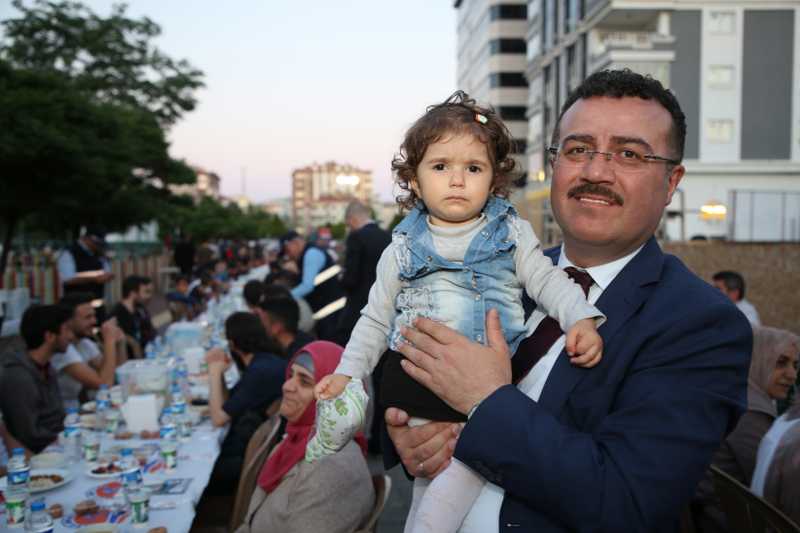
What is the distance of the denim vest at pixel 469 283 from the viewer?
2.05m

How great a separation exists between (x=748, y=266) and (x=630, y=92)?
11459mm

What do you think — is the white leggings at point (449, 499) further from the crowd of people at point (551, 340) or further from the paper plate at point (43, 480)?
the paper plate at point (43, 480)

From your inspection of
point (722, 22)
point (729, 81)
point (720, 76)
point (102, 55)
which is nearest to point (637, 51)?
point (720, 76)

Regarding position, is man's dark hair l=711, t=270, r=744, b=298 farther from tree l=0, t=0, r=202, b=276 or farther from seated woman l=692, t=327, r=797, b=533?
tree l=0, t=0, r=202, b=276

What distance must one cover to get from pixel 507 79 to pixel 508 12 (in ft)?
20.7

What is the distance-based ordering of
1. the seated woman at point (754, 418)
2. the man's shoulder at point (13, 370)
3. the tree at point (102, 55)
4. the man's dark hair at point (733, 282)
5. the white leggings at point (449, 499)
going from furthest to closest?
the tree at point (102, 55)
the man's dark hair at point (733, 282)
the man's shoulder at point (13, 370)
the seated woman at point (754, 418)
the white leggings at point (449, 499)

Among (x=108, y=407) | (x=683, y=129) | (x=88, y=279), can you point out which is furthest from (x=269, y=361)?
(x=88, y=279)

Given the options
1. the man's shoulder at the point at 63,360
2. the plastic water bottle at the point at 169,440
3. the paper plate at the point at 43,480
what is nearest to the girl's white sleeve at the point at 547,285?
the plastic water bottle at the point at 169,440

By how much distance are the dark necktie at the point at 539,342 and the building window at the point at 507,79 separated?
6380 cm

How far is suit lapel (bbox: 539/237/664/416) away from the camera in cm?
177

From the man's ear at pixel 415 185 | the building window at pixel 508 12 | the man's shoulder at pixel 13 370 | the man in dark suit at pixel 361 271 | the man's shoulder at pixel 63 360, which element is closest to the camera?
the man's ear at pixel 415 185

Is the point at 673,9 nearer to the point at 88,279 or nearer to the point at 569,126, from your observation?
the point at 88,279

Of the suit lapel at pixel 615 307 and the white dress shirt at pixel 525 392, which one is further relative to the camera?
the white dress shirt at pixel 525 392

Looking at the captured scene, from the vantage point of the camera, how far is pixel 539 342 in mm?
1979
